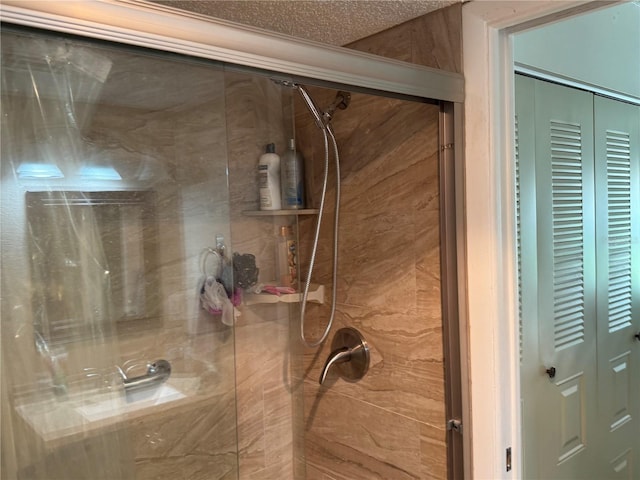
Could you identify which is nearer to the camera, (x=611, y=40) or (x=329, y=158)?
(x=329, y=158)

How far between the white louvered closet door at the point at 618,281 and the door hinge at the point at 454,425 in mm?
907

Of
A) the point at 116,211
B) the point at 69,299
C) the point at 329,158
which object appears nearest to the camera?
the point at 69,299

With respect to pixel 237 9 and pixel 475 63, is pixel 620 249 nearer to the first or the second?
pixel 475 63

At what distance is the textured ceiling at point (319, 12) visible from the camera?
4.44 ft

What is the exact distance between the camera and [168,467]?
4.76 ft

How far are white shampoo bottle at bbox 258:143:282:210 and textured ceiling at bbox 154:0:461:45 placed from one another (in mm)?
368

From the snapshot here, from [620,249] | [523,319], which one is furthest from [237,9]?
[620,249]

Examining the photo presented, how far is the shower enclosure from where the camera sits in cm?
110

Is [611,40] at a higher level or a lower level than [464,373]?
higher

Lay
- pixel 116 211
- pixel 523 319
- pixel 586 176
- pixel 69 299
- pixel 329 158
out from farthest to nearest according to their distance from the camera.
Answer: pixel 586 176
pixel 329 158
pixel 523 319
pixel 116 211
pixel 69 299

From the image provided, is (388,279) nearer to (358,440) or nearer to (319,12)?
(358,440)

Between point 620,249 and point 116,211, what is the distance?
6.16 ft

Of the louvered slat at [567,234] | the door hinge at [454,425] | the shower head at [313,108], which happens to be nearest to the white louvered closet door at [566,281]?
the louvered slat at [567,234]

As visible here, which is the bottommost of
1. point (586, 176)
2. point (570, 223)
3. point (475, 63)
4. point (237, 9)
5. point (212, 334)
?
point (212, 334)
